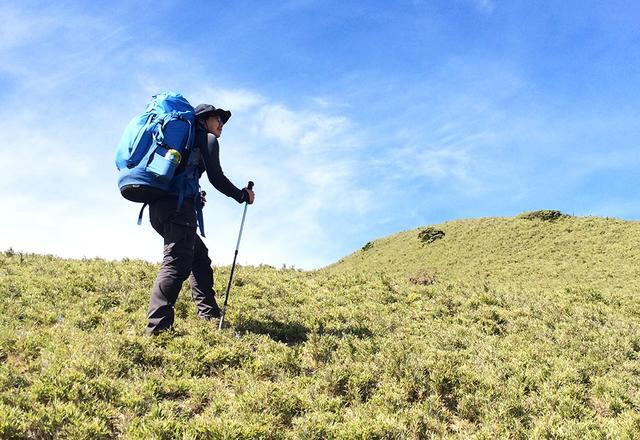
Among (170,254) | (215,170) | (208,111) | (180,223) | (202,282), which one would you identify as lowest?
(202,282)

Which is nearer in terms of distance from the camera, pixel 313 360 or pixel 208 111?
pixel 313 360

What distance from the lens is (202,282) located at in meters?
8.91

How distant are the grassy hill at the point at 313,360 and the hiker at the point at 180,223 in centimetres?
55

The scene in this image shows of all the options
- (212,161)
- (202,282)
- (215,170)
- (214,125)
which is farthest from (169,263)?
(214,125)

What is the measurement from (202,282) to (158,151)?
271 centimetres

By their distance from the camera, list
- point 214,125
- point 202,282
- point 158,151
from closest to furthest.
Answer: point 158,151 < point 214,125 < point 202,282

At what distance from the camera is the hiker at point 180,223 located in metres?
7.75

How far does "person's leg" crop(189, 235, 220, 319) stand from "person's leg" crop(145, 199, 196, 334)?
826 millimetres

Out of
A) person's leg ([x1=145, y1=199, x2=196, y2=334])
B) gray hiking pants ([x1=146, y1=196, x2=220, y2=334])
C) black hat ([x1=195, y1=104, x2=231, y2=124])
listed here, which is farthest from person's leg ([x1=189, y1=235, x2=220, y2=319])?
black hat ([x1=195, y1=104, x2=231, y2=124])

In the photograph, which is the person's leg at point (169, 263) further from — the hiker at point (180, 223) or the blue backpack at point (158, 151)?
the blue backpack at point (158, 151)

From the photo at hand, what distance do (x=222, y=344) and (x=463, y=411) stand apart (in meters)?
3.79

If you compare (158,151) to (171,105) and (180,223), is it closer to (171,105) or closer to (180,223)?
(171,105)

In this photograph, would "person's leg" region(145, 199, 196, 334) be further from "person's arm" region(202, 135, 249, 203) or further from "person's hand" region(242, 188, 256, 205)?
"person's hand" region(242, 188, 256, 205)

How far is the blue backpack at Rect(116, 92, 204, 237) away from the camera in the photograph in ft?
23.9
